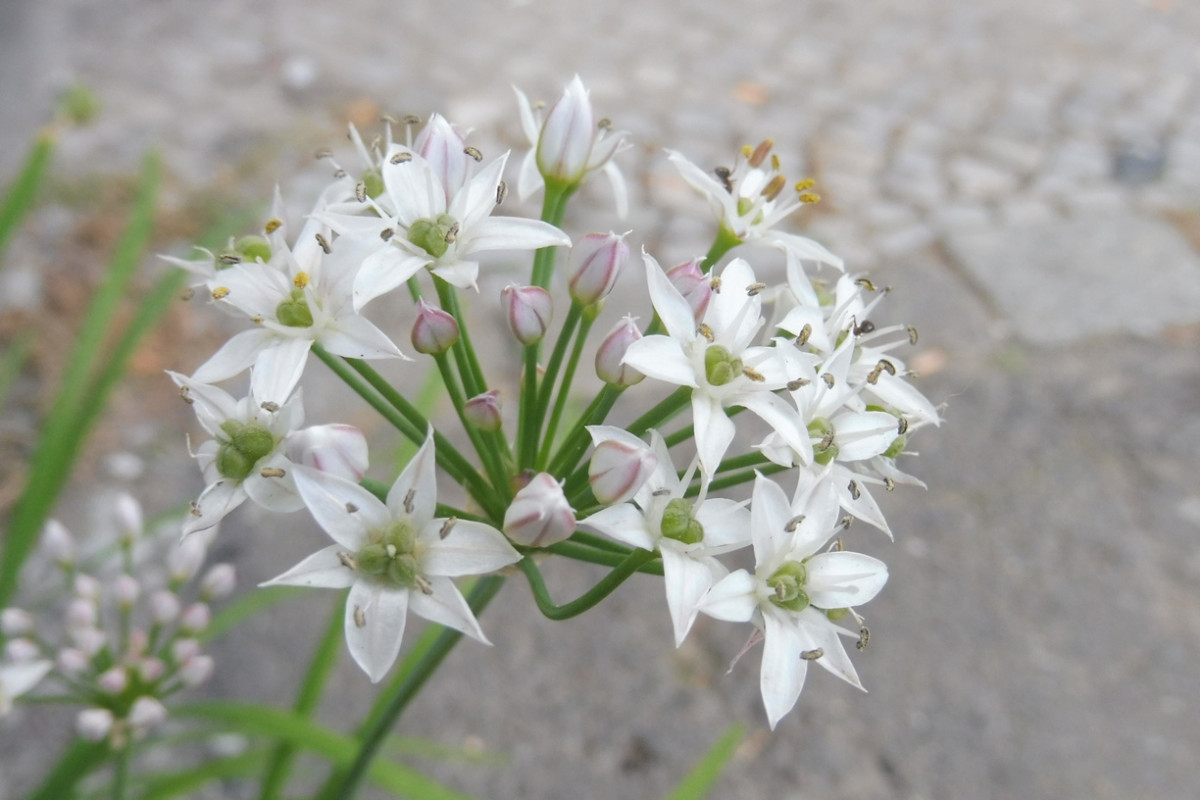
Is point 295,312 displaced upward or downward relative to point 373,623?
upward

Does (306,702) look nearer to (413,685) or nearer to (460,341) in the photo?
(413,685)

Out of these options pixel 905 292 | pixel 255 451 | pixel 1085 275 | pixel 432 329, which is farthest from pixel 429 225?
pixel 1085 275

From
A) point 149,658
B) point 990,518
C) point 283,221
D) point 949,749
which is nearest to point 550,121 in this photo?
point 283,221

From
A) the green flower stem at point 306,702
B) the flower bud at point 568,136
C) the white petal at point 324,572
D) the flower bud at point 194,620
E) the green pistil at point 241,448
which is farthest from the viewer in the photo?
the green flower stem at point 306,702

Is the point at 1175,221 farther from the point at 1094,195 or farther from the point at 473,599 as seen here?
the point at 473,599

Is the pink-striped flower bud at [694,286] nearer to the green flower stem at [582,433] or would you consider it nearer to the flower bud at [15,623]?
the green flower stem at [582,433]

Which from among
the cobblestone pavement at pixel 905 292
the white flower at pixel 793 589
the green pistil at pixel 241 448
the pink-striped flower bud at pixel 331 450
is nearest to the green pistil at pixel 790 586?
the white flower at pixel 793 589
